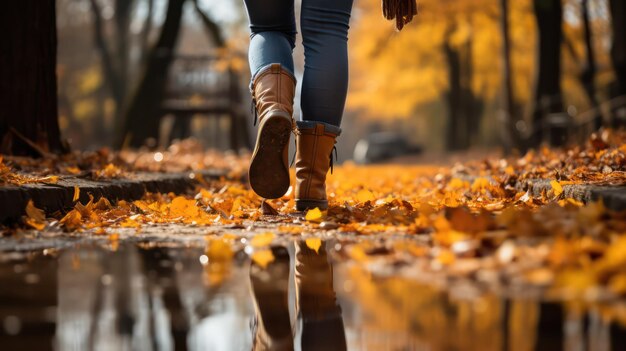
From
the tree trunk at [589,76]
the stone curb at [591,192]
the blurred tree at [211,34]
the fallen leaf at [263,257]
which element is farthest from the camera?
the blurred tree at [211,34]

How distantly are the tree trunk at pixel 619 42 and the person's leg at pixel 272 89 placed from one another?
350 inches

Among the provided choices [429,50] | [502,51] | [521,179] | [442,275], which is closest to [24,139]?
[521,179]

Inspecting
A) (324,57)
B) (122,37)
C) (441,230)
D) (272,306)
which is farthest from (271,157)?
(122,37)

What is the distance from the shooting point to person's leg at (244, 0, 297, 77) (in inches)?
150

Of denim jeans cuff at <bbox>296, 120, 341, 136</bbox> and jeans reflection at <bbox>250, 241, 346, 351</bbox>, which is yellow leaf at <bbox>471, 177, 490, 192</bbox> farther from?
jeans reflection at <bbox>250, 241, 346, 351</bbox>

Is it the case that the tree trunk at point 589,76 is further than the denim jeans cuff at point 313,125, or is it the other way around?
the tree trunk at point 589,76

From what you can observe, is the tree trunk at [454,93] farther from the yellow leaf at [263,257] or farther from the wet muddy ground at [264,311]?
the wet muddy ground at [264,311]

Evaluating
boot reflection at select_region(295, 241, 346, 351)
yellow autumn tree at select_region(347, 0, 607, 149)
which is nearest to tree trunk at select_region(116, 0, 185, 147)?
yellow autumn tree at select_region(347, 0, 607, 149)

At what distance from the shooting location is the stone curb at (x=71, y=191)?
317 centimetres

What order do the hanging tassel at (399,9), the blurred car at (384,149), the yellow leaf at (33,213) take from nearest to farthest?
the yellow leaf at (33,213)
the hanging tassel at (399,9)
the blurred car at (384,149)

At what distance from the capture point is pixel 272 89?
144 inches

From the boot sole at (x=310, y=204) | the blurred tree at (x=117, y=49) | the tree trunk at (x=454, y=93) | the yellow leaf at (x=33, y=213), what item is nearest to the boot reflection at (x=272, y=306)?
the yellow leaf at (x=33, y=213)

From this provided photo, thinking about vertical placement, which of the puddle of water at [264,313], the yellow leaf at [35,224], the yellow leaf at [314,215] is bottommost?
the puddle of water at [264,313]

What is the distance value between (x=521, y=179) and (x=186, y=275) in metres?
3.29
